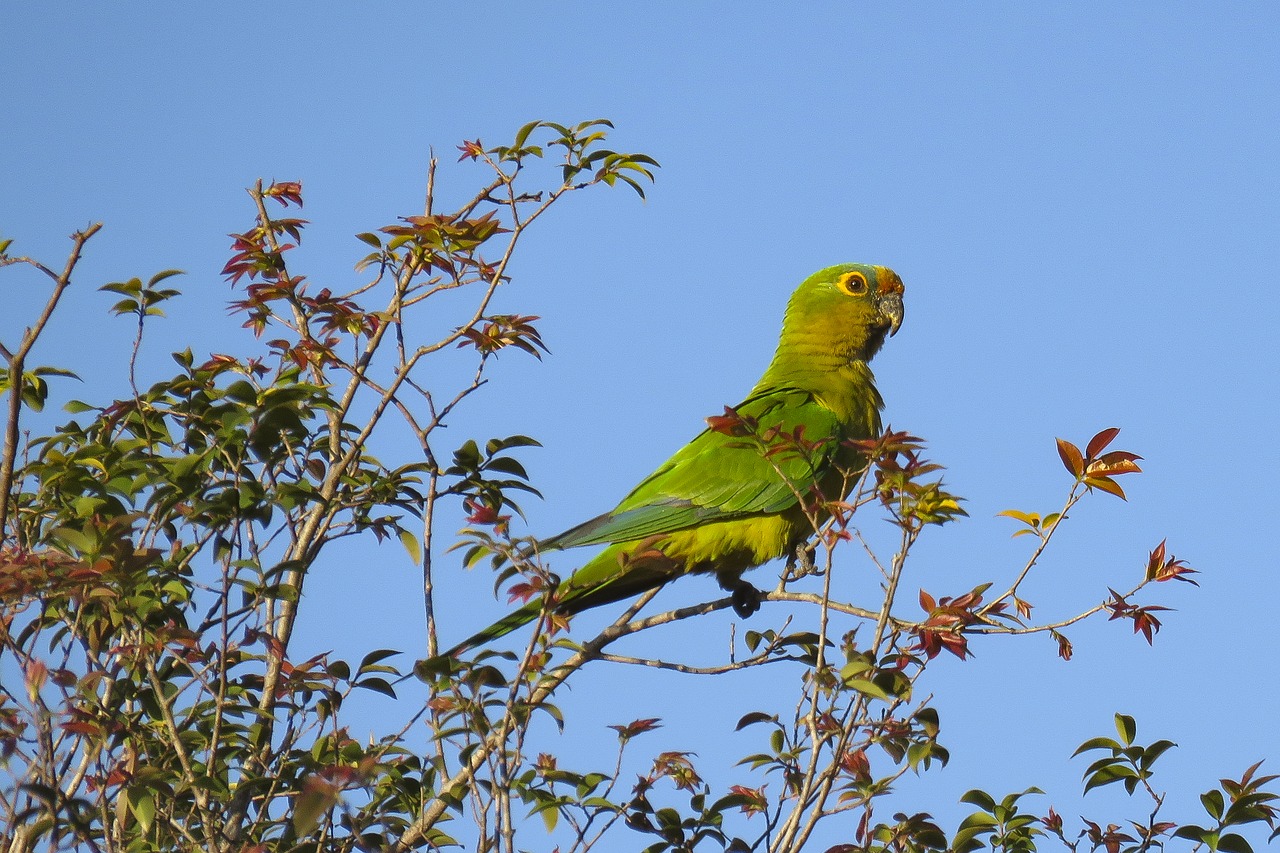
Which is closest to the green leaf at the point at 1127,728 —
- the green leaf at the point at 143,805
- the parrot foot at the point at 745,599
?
the parrot foot at the point at 745,599

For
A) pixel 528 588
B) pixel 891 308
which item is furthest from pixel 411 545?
pixel 891 308

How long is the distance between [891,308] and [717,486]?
183 cm

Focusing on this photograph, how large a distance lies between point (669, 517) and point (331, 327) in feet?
5.22

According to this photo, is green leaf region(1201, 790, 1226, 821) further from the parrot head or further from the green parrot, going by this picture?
the parrot head

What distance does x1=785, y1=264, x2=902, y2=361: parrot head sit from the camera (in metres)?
5.78

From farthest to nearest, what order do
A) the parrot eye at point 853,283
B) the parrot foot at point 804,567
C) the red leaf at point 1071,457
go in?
the parrot eye at point 853,283 < the parrot foot at point 804,567 < the red leaf at point 1071,457

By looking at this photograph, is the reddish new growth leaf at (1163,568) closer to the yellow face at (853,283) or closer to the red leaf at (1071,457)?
the red leaf at (1071,457)

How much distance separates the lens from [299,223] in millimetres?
3791

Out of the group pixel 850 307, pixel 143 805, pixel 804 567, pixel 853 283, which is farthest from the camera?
pixel 853 283

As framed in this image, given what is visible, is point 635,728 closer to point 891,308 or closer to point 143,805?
point 143,805

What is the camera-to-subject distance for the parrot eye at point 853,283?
5938mm

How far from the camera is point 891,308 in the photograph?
6.01 meters

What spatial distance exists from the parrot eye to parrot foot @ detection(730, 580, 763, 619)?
183cm

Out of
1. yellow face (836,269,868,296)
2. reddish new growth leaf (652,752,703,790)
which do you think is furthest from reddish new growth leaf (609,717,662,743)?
yellow face (836,269,868,296)
